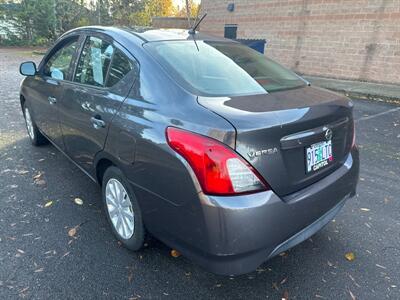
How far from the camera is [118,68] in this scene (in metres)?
2.59

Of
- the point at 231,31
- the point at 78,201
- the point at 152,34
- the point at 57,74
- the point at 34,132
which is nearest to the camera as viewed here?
the point at 152,34

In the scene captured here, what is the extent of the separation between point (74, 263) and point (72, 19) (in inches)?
1013

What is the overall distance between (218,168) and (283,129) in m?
0.46

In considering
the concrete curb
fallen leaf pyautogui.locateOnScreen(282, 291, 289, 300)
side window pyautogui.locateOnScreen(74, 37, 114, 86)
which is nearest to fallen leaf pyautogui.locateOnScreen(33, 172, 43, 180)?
side window pyautogui.locateOnScreen(74, 37, 114, 86)

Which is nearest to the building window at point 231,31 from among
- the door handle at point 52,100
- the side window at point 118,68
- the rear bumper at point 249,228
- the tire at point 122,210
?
the door handle at point 52,100

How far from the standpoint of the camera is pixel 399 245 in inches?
109

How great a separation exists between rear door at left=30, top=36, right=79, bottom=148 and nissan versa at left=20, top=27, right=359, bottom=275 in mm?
304

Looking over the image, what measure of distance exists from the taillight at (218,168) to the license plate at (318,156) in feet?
1.45

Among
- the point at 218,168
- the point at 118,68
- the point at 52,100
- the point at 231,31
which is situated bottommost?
the point at 52,100

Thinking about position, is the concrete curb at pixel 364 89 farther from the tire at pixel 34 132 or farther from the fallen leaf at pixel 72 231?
the fallen leaf at pixel 72 231

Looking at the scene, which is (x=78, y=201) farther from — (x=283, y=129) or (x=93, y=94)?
(x=283, y=129)

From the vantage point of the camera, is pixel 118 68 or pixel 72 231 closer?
pixel 118 68

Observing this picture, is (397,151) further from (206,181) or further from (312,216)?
(206,181)

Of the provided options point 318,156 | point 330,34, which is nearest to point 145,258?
point 318,156
